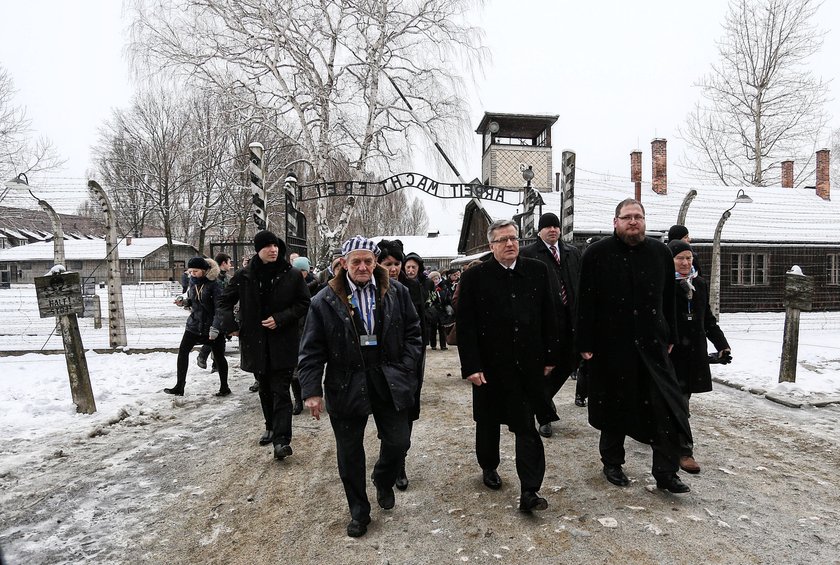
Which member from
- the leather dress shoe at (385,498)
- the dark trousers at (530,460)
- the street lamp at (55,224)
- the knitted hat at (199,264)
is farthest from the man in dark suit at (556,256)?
the street lamp at (55,224)

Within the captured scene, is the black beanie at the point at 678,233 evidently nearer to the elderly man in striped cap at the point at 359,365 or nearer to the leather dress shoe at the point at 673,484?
the leather dress shoe at the point at 673,484

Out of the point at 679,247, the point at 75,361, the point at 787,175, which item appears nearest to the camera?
the point at 679,247

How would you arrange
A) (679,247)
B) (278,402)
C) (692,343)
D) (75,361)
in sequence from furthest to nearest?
(75,361)
(278,402)
(679,247)
(692,343)

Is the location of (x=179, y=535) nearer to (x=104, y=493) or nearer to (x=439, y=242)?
(x=104, y=493)

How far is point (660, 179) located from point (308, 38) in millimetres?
17367

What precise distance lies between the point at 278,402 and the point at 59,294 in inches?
132

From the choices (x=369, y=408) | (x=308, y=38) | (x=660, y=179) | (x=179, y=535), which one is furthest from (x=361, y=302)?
(x=660, y=179)

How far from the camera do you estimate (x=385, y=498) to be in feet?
11.3

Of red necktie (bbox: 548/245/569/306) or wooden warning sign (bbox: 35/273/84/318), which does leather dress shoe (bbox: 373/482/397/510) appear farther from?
wooden warning sign (bbox: 35/273/84/318)

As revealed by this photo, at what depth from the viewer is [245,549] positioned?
3.03 metres

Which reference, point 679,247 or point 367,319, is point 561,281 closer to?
point 679,247

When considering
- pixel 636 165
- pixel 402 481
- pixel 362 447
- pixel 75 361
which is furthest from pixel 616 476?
pixel 636 165

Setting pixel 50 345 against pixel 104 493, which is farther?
pixel 50 345

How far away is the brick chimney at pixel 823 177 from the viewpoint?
23.4 metres
